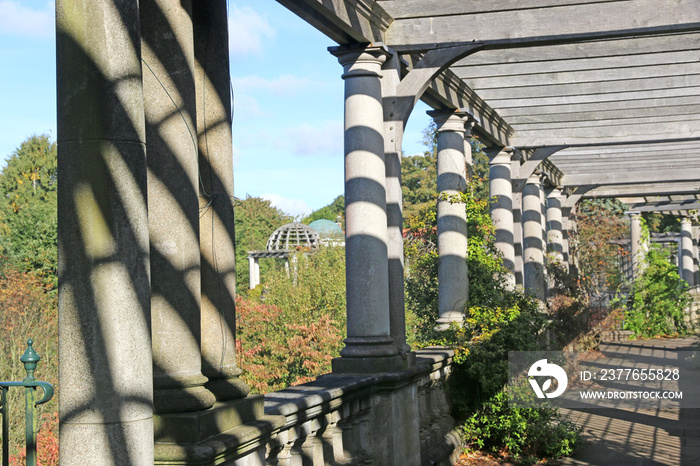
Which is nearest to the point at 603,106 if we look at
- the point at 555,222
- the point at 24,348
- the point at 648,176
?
the point at 648,176

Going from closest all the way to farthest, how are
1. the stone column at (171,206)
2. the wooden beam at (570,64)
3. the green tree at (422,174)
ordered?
the stone column at (171,206)
the wooden beam at (570,64)
the green tree at (422,174)

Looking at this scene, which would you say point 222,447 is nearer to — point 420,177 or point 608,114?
point 608,114

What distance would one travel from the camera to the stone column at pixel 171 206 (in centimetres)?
437

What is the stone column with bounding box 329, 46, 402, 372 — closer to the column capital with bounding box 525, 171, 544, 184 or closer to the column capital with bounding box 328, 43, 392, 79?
the column capital with bounding box 328, 43, 392, 79

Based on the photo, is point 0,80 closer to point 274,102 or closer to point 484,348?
point 274,102

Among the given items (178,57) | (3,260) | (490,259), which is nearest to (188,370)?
(178,57)

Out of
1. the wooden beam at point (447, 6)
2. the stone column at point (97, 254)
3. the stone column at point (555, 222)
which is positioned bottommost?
the stone column at point (97, 254)

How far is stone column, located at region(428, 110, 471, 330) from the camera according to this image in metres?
11.2

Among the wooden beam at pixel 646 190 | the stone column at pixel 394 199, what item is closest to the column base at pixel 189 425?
the stone column at pixel 394 199

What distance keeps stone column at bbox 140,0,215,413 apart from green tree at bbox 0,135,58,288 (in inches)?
997

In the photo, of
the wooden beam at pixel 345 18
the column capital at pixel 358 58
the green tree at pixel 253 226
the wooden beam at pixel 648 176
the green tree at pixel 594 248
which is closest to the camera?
the wooden beam at pixel 345 18

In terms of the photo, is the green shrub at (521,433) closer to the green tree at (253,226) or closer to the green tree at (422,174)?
the green tree at (422,174)

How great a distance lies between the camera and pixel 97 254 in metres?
3.48

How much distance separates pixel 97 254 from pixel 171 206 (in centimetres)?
96
